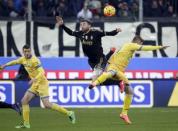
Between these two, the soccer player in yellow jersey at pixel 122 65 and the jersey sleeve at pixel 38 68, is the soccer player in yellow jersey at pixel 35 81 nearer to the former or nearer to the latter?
the jersey sleeve at pixel 38 68

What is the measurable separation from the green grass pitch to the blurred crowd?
474cm

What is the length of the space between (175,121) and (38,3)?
9276 millimetres

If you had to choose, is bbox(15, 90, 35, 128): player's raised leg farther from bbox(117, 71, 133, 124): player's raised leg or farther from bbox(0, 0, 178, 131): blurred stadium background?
bbox(0, 0, 178, 131): blurred stadium background

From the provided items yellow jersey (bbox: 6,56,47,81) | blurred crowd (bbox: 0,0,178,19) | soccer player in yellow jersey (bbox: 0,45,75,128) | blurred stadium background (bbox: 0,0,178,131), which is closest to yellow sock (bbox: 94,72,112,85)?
soccer player in yellow jersey (bbox: 0,45,75,128)

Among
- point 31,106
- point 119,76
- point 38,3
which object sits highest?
point 38,3

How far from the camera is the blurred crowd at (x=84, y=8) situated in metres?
25.0

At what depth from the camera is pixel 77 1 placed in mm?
25250

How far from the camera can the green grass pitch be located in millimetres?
15644

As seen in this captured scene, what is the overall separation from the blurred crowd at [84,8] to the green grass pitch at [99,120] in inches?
186

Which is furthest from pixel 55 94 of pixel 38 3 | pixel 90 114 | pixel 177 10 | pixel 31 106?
pixel 177 10

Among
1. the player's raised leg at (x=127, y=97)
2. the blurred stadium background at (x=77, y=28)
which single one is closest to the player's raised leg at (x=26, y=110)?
the player's raised leg at (x=127, y=97)

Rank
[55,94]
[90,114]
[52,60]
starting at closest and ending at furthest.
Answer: [90,114] < [55,94] < [52,60]

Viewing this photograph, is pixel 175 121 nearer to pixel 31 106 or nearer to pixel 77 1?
pixel 31 106

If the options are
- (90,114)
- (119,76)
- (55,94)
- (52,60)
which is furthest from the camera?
(52,60)
